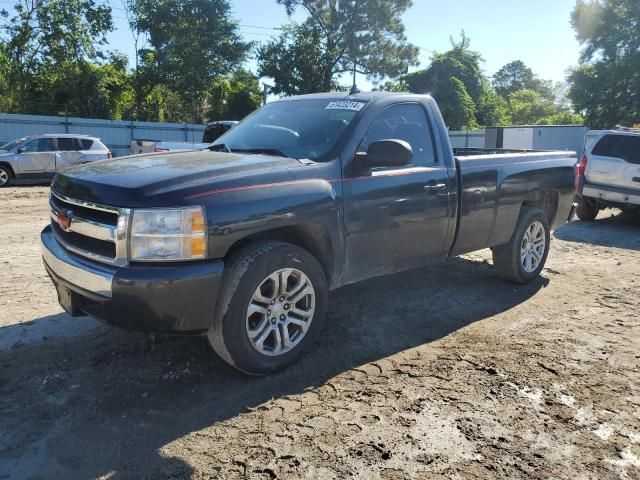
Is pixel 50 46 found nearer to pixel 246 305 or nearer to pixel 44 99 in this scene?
pixel 44 99

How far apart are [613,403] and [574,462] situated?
806 mm

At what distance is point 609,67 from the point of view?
33125 millimetres

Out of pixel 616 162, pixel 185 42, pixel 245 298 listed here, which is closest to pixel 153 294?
pixel 245 298

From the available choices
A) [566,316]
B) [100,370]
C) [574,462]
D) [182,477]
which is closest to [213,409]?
[182,477]

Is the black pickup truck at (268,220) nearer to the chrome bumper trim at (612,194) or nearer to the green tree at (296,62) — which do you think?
the chrome bumper trim at (612,194)

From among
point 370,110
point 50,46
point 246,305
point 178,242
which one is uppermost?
point 50,46

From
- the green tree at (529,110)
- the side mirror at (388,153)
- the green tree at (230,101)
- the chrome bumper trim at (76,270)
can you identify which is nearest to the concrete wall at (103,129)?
the green tree at (230,101)

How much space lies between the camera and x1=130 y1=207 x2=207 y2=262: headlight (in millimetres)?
3018

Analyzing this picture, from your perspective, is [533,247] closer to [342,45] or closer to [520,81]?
[342,45]

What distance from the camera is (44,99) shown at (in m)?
28.3

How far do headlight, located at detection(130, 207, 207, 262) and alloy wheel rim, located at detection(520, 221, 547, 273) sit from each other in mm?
3839

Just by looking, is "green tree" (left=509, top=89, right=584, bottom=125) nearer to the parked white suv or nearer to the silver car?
the parked white suv

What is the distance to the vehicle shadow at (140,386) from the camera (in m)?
2.70

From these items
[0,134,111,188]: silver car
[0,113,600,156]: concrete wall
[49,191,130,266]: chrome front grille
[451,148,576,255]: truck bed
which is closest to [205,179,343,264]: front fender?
[49,191,130,266]: chrome front grille
